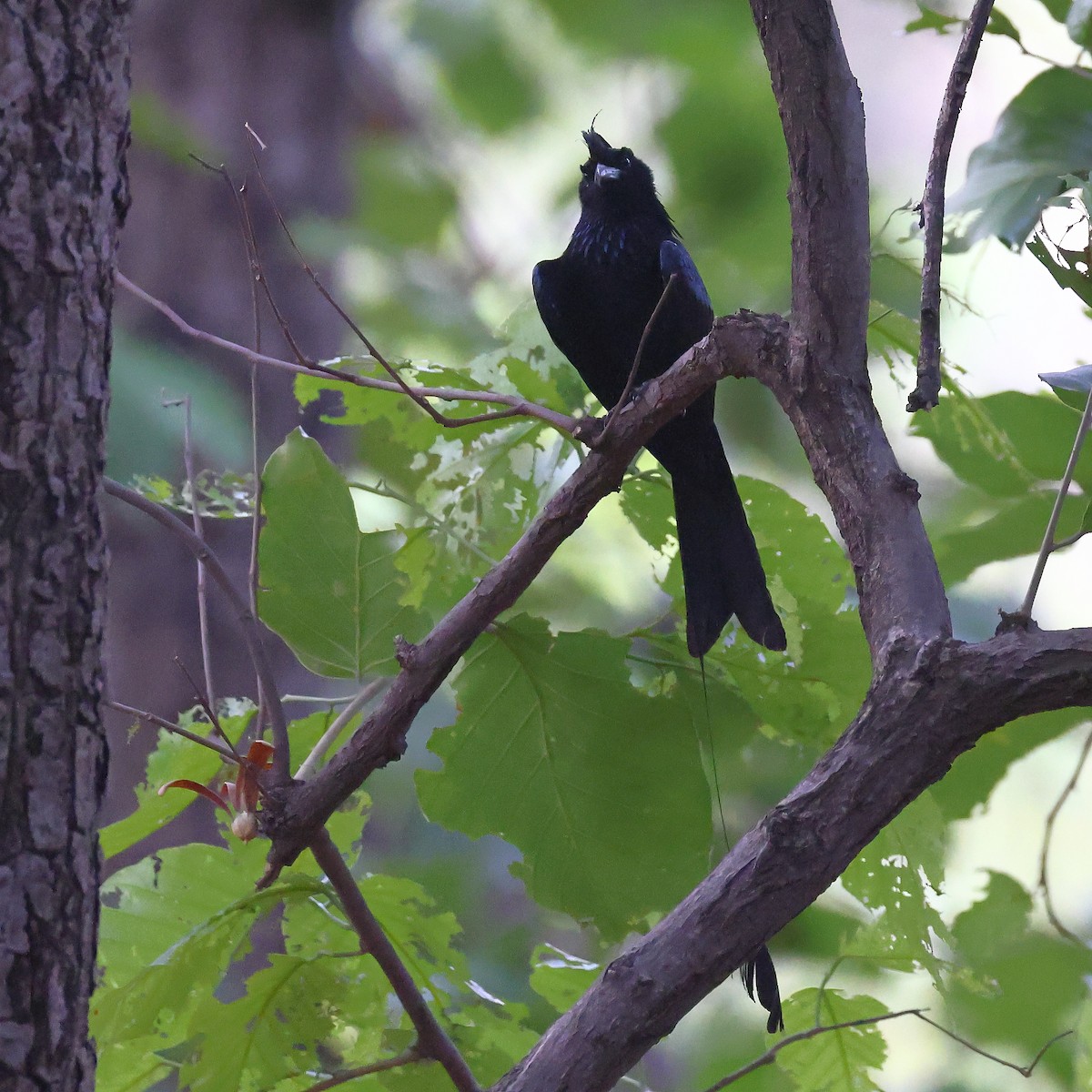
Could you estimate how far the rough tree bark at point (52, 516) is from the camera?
1.77ft

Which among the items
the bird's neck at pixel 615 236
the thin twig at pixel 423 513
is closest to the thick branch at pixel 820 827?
the thin twig at pixel 423 513

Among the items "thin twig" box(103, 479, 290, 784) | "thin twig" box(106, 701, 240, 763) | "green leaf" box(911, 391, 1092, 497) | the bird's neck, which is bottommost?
"thin twig" box(106, 701, 240, 763)

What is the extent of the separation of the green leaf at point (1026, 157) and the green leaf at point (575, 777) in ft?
1.97

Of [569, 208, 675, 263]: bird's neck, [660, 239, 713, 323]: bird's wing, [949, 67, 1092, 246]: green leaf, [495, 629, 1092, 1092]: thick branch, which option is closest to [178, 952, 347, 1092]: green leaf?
[495, 629, 1092, 1092]: thick branch

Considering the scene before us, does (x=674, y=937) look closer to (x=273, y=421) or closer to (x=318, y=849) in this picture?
(x=318, y=849)

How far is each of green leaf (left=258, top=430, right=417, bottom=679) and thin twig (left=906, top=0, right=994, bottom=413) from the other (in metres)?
0.43

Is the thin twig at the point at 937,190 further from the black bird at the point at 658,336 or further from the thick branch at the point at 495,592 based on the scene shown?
the black bird at the point at 658,336

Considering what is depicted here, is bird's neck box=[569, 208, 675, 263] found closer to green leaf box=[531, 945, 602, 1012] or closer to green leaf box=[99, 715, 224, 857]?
green leaf box=[99, 715, 224, 857]

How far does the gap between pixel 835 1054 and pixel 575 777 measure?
325 millimetres

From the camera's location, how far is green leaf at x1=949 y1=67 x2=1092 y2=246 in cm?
111

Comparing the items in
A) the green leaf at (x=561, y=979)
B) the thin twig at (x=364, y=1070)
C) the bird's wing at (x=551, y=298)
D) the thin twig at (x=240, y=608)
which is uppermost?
the bird's wing at (x=551, y=298)

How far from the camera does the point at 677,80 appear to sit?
1853mm

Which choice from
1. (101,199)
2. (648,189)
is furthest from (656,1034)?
(648,189)

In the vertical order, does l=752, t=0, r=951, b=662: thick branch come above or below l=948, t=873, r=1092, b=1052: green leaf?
above
